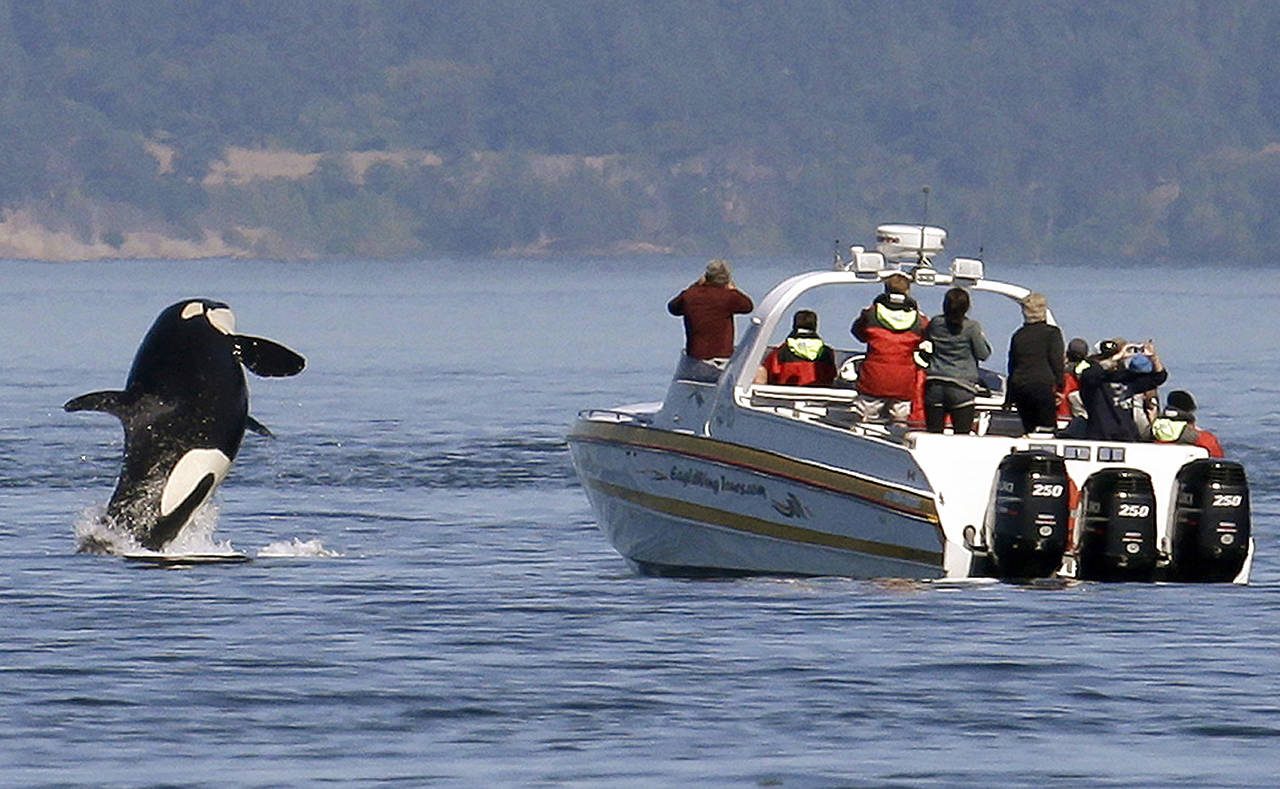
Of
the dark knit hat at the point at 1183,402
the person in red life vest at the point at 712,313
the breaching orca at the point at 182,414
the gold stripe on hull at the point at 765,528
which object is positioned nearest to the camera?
the gold stripe on hull at the point at 765,528

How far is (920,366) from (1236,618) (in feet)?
10.5

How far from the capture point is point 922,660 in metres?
17.7

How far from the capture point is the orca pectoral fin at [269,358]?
22.8 m

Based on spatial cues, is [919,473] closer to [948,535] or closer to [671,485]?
[948,535]

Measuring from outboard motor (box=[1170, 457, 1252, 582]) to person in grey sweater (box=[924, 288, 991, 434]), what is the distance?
1.67m

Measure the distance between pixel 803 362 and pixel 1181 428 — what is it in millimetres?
2996

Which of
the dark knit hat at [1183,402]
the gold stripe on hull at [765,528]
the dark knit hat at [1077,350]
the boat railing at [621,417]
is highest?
the dark knit hat at [1077,350]

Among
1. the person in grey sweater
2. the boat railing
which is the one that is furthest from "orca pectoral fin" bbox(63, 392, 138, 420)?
the person in grey sweater

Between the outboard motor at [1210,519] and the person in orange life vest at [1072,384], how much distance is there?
6.91 ft

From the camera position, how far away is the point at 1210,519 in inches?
782

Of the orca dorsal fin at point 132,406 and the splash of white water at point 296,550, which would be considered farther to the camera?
the splash of white water at point 296,550

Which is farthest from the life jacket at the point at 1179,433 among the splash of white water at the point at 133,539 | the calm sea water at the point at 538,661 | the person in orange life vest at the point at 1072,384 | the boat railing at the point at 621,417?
the splash of white water at the point at 133,539

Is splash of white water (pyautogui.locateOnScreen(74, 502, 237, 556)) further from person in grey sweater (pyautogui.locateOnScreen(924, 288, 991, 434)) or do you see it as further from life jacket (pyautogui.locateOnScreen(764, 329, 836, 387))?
person in grey sweater (pyautogui.locateOnScreen(924, 288, 991, 434))

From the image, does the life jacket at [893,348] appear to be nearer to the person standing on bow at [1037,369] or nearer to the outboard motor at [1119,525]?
the person standing on bow at [1037,369]
